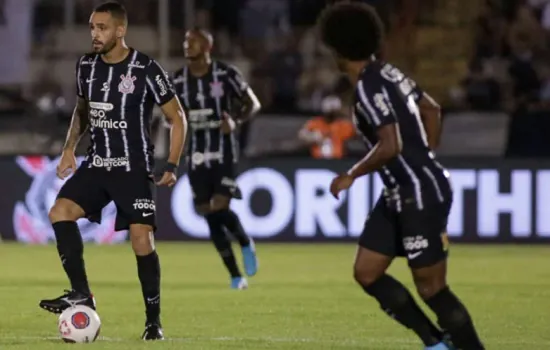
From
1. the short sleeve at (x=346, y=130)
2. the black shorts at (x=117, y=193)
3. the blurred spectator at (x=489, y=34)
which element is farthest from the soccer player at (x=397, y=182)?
the blurred spectator at (x=489, y=34)

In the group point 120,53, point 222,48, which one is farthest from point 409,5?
point 120,53

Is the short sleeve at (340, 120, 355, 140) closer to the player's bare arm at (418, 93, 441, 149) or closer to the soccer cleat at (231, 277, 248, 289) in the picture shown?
the soccer cleat at (231, 277, 248, 289)

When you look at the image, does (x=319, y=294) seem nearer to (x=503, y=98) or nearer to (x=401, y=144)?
(x=401, y=144)

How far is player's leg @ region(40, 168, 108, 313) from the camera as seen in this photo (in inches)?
355

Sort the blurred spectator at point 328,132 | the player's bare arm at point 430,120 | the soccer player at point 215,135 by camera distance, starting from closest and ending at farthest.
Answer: the player's bare arm at point 430,120 → the soccer player at point 215,135 → the blurred spectator at point 328,132

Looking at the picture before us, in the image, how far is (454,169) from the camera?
1831 centimetres

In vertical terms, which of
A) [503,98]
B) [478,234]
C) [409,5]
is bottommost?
[478,234]

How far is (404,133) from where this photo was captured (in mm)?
7789

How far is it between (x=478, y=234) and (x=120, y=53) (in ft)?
32.3

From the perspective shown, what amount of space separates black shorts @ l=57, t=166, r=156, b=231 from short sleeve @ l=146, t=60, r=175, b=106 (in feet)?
1.52

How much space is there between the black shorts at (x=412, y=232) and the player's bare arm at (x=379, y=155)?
36cm

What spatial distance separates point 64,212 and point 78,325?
0.71m

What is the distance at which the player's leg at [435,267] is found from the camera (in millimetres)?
7703

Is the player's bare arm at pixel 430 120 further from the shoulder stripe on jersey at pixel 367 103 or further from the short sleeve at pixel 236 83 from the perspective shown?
the short sleeve at pixel 236 83
